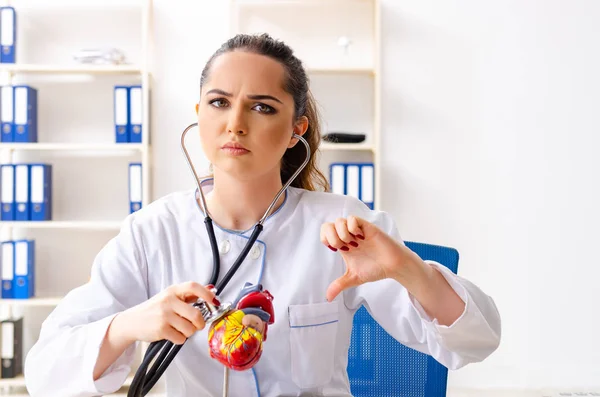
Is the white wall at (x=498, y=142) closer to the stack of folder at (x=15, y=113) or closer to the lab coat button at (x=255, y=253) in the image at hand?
the stack of folder at (x=15, y=113)

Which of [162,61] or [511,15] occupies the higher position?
[511,15]

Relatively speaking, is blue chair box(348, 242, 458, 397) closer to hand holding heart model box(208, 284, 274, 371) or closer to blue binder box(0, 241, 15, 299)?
hand holding heart model box(208, 284, 274, 371)

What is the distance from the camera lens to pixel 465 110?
11.2 feet

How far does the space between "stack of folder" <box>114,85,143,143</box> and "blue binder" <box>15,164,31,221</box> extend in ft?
1.46

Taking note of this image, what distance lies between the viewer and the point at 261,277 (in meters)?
1.24

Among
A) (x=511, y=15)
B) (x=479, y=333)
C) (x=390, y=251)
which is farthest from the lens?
(x=511, y=15)

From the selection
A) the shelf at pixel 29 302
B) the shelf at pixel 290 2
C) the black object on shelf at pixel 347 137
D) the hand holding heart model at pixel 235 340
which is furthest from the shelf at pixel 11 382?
the hand holding heart model at pixel 235 340

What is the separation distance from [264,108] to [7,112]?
240 centimetres

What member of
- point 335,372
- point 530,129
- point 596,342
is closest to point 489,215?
point 530,129

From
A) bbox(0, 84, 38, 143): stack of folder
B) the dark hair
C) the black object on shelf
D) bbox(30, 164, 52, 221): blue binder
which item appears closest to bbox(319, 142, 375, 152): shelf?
the black object on shelf

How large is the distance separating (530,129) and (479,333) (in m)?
2.51

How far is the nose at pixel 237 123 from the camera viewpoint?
45.8 inches

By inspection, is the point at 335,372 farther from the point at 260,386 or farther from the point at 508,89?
the point at 508,89

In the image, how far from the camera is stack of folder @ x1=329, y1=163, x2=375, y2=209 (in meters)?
3.18
